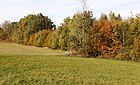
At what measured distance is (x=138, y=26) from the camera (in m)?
56.4

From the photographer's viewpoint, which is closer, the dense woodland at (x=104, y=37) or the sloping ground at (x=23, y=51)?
the dense woodland at (x=104, y=37)

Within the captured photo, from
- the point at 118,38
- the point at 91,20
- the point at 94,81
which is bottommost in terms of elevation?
the point at 94,81

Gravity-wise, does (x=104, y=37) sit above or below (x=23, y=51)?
above

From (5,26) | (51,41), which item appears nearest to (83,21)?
(51,41)

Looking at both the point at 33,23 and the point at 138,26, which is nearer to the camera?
the point at 138,26

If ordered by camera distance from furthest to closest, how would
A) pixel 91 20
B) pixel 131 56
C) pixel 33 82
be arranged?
pixel 91 20 → pixel 131 56 → pixel 33 82

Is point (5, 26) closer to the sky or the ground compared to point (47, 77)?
closer to the sky

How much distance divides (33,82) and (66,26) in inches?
2347

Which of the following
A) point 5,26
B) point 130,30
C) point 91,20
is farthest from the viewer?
point 5,26

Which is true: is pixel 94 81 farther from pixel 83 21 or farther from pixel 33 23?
pixel 33 23

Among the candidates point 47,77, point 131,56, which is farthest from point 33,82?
point 131,56

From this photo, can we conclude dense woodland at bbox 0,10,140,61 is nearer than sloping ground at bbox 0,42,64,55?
Yes

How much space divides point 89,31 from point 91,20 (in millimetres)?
2685

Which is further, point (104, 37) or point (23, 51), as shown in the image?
point (23, 51)
